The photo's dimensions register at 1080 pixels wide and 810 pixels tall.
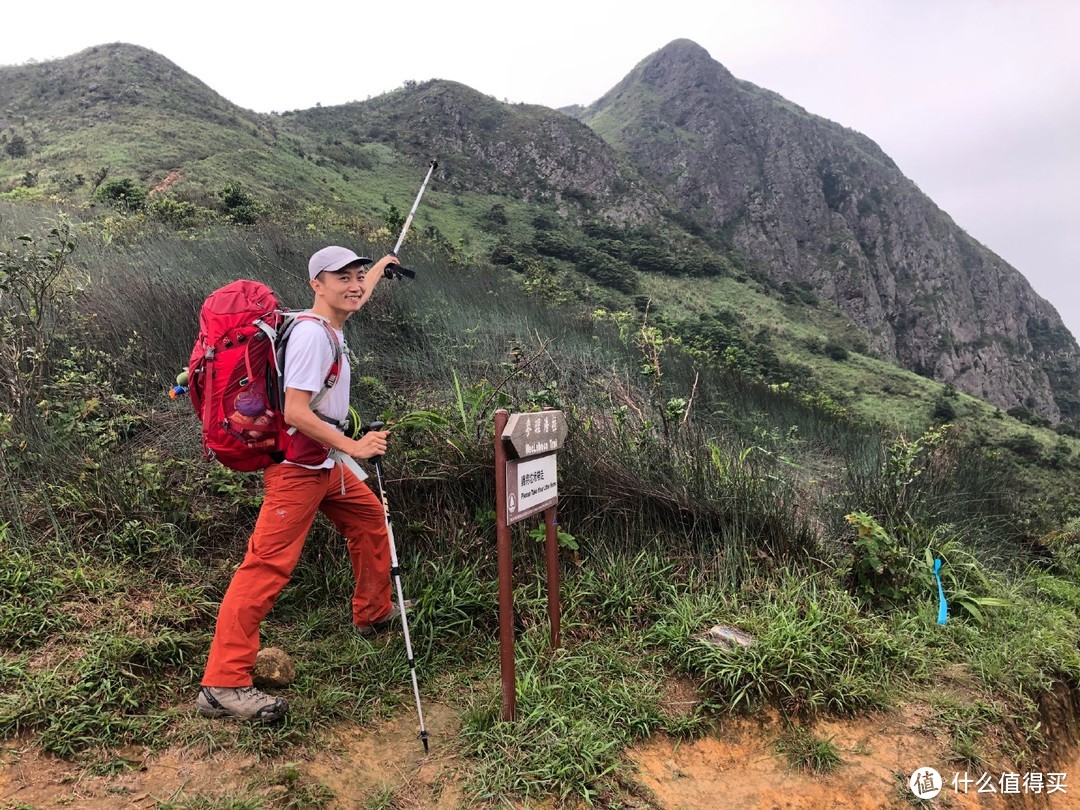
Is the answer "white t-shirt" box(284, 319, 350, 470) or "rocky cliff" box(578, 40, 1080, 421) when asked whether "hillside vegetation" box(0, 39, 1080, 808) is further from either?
"rocky cliff" box(578, 40, 1080, 421)

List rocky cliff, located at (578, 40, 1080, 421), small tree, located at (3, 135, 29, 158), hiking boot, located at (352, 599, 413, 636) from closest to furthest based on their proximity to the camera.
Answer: hiking boot, located at (352, 599, 413, 636)
small tree, located at (3, 135, 29, 158)
rocky cliff, located at (578, 40, 1080, 421)

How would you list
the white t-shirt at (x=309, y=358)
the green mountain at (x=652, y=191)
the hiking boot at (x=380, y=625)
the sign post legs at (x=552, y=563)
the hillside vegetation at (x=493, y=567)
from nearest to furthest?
the white t-shirt at (x=309, y=358) < the hillside vegetation at (x=493, y=567) < the sign post legs at (x=552, y=563) < the hiking boot at (x=380, y=625) < the green mountain at (x=652, y=191)

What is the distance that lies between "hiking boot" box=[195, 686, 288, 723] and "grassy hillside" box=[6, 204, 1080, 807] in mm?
51

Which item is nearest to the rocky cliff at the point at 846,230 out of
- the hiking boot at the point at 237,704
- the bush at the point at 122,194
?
the bush at the point at 122,194

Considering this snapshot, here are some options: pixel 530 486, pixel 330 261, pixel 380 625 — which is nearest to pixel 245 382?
pixel 330 261

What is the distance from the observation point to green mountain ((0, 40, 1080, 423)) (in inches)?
965

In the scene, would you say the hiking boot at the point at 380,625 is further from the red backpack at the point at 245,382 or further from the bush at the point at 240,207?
the bush at the point at 240,207

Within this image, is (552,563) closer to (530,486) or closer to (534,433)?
(530,486)

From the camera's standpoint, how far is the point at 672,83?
7906 centimetres

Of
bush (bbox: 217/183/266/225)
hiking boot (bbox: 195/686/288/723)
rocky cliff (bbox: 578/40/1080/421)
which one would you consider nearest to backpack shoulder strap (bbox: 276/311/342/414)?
hiking boot (bbox: 195/686/288/723)

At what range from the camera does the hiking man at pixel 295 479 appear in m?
2.25

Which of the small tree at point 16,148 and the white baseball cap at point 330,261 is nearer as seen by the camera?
the white baseball cap at point 330,261

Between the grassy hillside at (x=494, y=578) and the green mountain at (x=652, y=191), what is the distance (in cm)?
685

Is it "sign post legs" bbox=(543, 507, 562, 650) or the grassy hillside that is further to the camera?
"sign post legs" bbox=(543, 507, 562, 650)
